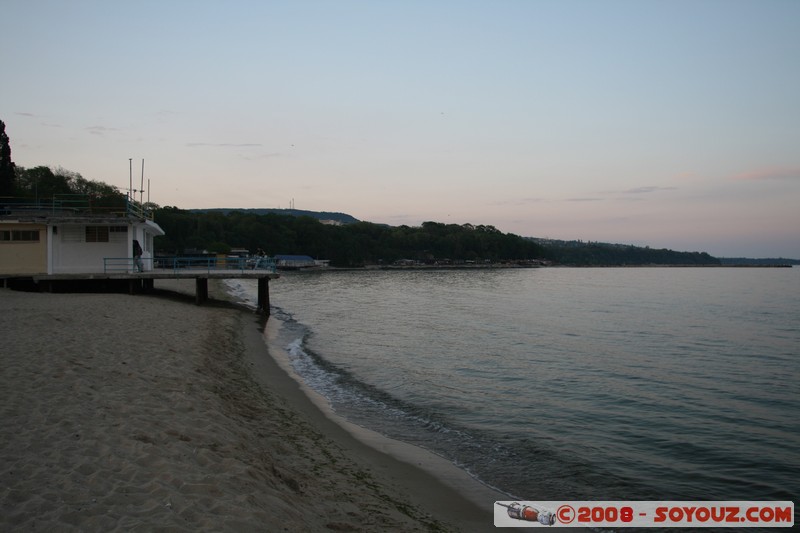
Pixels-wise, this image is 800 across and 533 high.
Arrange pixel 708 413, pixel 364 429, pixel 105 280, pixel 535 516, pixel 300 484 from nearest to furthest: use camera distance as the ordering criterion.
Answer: pixel 300 484 < pixel 535 516 < pixel 364 429 < pixel 708 413 < pixel 105 280

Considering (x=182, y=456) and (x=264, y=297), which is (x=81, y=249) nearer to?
(x=264, y=297)

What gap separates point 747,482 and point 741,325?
28.1m

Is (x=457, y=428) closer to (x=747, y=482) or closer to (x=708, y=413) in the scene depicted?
(x=747, y=482)

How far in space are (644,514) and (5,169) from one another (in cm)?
7114

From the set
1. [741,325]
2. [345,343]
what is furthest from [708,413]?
[741,325]

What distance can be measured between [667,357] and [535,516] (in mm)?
16953

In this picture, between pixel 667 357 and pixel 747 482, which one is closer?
pixel 747 482

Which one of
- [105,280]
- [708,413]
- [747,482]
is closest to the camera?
[747,482]

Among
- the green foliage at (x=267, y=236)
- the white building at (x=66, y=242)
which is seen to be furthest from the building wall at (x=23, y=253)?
the green foliage at (x=267, y=236)

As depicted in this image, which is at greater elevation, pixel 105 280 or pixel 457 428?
pixel 105 280

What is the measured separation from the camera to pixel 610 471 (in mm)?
10555

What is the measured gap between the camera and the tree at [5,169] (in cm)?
6075

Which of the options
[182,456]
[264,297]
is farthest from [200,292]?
[182,456]

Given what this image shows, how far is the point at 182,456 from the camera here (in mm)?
7625
